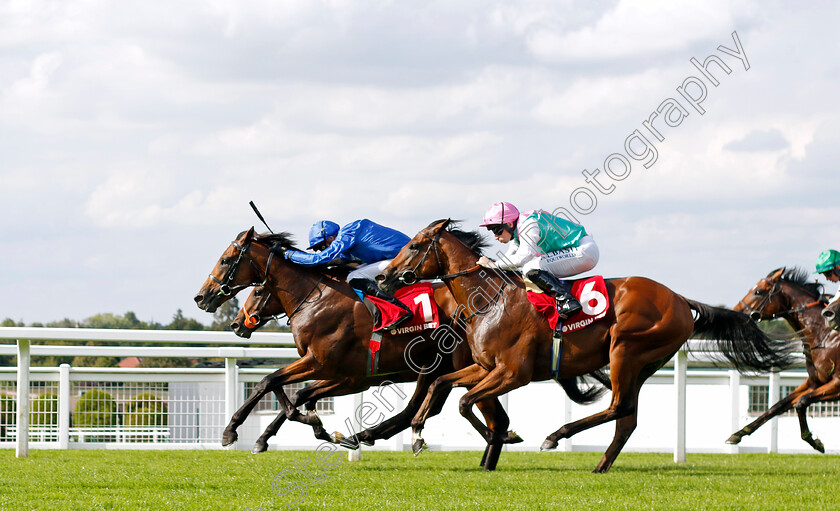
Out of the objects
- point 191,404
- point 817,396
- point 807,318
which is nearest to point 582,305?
point 817,396

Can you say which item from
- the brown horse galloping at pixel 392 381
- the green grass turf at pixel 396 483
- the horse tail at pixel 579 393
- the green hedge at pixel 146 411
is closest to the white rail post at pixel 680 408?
the green grass turf at pixel 396 483

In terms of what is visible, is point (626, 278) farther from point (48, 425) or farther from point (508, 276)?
point (48, 425)

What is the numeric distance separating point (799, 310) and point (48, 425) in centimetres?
688

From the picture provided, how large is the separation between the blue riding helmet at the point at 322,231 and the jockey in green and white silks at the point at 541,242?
4.81 feet

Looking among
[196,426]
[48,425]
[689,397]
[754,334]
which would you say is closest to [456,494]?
[754,334]

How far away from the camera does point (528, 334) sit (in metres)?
6.57

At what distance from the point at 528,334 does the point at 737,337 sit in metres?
1.81

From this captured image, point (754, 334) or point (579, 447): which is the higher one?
point (754, 334)

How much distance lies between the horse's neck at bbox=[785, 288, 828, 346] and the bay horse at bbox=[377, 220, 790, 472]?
9.18ft

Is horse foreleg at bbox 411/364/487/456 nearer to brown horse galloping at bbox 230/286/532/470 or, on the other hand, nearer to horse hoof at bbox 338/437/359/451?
brown horse galloping at bbox 230/286/532/470

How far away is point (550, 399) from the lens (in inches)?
430

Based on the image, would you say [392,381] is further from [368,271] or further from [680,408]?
[680,408]

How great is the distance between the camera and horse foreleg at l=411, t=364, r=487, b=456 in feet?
20.7

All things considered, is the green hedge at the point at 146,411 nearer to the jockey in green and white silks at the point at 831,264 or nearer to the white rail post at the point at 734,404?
the white rail post at the point at 734,404
